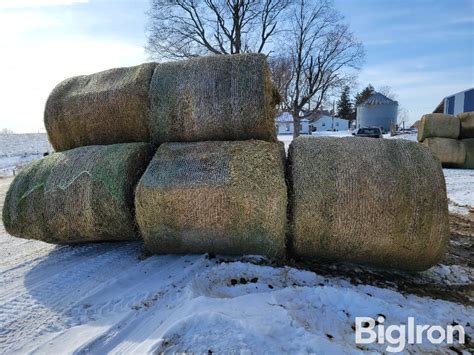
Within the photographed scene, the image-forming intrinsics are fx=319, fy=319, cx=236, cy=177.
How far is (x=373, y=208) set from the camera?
2.83m

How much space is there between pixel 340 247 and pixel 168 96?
7.83ft

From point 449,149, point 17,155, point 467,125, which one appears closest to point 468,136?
point 467,125

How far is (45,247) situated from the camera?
3.92 meters

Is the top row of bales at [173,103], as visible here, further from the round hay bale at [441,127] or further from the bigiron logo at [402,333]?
the round hay bale at [441,127]

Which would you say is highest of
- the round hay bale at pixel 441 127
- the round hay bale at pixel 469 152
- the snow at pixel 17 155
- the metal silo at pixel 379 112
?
the metal silo at pixel 379 112

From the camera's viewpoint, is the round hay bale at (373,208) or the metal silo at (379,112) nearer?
the round hay bale at (373,208)

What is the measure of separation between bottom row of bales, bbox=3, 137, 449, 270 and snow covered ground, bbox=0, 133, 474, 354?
8.2 inches

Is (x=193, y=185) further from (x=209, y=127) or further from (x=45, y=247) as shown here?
(x=45, y=247)

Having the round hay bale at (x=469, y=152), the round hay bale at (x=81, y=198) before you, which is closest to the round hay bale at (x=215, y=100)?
the round hay bale at (x=81, y=198)

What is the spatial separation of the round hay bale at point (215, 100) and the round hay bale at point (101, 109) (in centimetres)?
22

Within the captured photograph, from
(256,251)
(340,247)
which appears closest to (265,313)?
(256,251)

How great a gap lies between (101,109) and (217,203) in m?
2.02

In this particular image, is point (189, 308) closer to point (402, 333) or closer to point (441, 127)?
point (402, 333)

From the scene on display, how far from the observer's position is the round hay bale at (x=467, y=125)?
38.5ft
